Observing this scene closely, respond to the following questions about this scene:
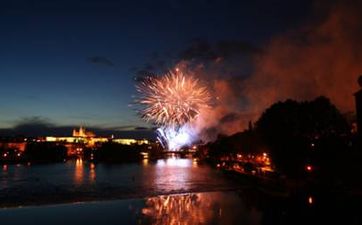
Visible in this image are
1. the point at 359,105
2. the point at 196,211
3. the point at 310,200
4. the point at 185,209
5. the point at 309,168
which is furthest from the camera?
the point at 359,105

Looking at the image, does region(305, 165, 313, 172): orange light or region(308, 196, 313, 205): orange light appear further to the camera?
region(305, 165, 313, 172): orange light

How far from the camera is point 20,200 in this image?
4675 centimetres

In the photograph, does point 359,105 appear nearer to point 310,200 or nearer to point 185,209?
point 310,200

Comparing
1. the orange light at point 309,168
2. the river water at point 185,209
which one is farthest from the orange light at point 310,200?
the orange light at point 309,168

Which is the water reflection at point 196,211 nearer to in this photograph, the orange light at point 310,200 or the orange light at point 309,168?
the orange light at point 310,200

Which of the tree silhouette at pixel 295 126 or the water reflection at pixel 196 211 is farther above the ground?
the tree silhouette at pixel 295 126

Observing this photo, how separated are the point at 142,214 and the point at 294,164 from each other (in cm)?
2607

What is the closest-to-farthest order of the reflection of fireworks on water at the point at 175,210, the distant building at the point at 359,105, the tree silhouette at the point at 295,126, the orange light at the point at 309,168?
the reflection of fireworks on water at the point at 175,210 → the orange light at the point at 309,168 → the distant building at the point at 359,105 → the tree silhouette at the point at 295,126

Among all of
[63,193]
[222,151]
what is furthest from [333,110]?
[222,151]

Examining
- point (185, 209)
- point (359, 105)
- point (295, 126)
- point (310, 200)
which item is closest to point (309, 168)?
point (359, 105)

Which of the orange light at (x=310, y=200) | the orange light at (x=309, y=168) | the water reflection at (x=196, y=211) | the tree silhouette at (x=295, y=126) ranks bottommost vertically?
the water reflection at (x=196, y=211)

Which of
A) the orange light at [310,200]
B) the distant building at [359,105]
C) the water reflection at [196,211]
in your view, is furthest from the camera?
the distant building at [359,105]

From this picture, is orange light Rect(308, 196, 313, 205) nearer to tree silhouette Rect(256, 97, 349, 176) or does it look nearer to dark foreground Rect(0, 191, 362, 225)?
dark foreground Rect(0, 191, 362, 225)

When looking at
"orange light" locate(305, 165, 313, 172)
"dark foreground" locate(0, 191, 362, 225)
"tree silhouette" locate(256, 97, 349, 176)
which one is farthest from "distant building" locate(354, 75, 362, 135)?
"dark foreground" locate(0, 191, 362, 225)
